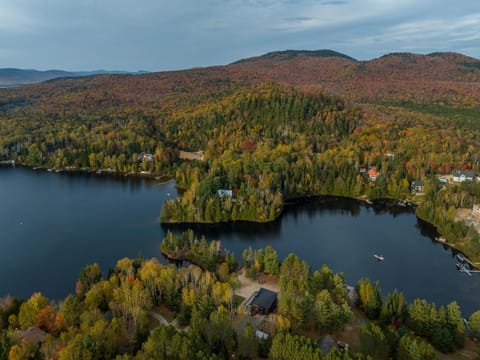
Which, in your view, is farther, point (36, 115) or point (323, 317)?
point (36, 115)

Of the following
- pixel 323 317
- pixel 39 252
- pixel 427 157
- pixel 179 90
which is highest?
pixel 179 90

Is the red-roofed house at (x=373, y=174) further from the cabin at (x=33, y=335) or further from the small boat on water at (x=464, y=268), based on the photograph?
the cabin at (x=33, y=335)

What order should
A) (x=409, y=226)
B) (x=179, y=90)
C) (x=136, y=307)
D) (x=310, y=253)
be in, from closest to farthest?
(x=136, y=307) < (x=310, y=253) < (x=409, y=226) < (x=179, y=90)

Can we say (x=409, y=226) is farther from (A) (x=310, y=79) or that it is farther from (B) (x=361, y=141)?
(A) (x=310, y=79)

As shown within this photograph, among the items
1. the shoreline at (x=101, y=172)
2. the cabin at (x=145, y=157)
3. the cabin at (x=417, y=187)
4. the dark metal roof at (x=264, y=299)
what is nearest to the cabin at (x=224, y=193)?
the shoreline at (x=101, y=172)

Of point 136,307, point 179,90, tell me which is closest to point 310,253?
point 136,307

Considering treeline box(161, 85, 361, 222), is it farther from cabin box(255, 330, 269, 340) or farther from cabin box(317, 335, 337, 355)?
cabin box(317, 335, 337, 355)

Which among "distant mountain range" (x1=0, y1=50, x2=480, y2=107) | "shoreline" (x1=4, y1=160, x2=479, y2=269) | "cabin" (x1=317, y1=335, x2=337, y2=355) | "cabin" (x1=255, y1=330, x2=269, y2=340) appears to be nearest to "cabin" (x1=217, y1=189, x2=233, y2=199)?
"shoreline" (x1=4, y1=160, x2=479, y2=269)
